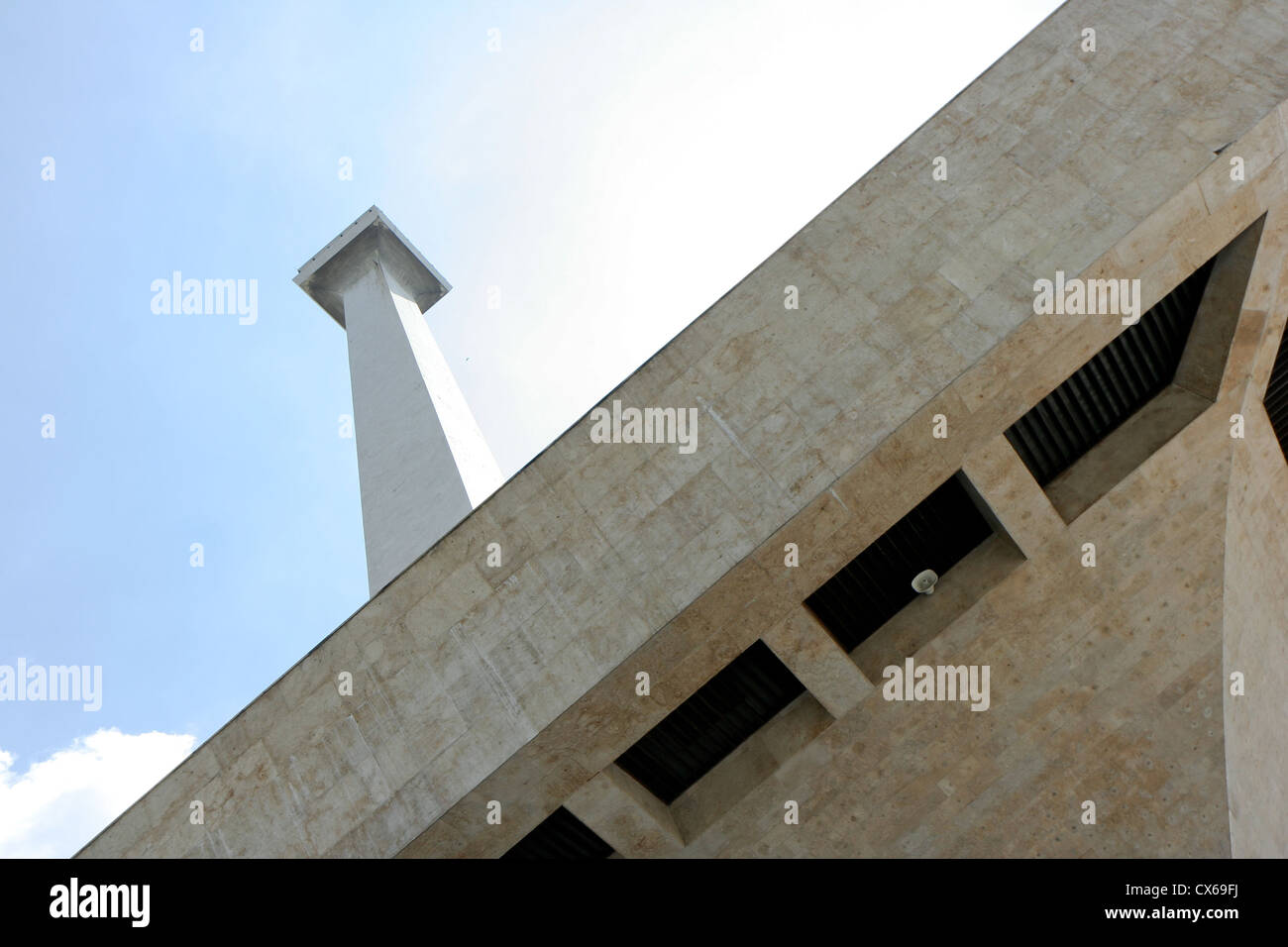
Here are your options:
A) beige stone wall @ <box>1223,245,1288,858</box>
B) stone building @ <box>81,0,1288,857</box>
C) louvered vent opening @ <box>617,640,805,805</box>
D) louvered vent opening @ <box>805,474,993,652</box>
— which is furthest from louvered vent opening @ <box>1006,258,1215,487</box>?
louvered vent opening @ <box>617,640,805,805</box>

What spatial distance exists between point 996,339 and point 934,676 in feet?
10.8

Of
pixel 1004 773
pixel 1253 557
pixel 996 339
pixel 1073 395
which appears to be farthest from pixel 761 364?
pixel 1253 557

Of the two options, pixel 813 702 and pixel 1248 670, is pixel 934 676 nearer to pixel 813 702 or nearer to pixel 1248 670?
pixel 813 702

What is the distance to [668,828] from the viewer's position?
34.1 ft

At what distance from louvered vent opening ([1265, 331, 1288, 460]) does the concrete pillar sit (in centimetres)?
1089

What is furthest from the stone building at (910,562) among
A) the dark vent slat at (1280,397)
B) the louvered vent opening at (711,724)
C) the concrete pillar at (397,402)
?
the concrete pillar at (397,402)

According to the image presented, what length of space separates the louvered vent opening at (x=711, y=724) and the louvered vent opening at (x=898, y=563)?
78 cm

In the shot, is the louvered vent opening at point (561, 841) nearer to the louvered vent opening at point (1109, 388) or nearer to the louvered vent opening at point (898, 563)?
the louvered vent opening at point (898, 563)

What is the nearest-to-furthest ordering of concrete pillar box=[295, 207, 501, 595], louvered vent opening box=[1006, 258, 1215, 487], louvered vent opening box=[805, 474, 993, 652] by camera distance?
louvered vent opening box=[805, 474, 993, 652], louvered vent opening box=[1006, 258, 1215, 487], concrete pillar box=[295, 207, 501, 595]

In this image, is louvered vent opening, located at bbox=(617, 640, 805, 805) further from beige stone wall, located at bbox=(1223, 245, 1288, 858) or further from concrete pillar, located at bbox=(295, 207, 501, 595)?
concrete pillar, located at bbox=(295, 207, 501, 595)

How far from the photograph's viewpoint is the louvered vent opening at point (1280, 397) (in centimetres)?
1132

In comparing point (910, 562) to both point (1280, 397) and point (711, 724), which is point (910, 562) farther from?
point (1280, 397)

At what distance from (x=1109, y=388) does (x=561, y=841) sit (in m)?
7.29

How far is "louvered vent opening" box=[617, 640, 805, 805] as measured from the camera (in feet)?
34.1
